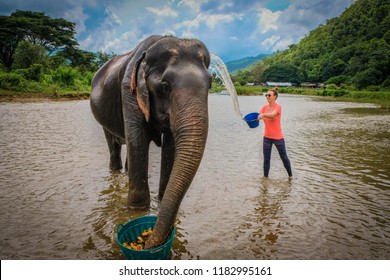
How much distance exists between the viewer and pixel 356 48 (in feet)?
262

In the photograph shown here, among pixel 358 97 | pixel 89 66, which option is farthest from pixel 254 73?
pixel 89 66

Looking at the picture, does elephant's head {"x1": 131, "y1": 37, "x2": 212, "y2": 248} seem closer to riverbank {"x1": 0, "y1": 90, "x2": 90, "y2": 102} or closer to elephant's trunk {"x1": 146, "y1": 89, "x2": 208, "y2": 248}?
elephant's trunk {"x1": 146, "y1": 89, "x2": 208, "y2": 248}

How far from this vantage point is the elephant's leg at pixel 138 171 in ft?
13.7

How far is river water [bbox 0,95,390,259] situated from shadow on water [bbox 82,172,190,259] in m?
0.02

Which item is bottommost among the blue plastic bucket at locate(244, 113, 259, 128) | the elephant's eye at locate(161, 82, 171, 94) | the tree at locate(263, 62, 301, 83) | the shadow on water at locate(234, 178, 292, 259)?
the shadow on water at locate(234, 178, 292, 259)

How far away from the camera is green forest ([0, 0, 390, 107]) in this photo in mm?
29688

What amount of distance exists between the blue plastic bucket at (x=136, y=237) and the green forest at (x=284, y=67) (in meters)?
26.6

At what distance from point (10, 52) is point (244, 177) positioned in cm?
3418

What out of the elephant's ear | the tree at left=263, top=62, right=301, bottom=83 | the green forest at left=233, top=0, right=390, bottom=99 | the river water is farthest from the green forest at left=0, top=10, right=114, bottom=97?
the tree at left=263, top=62, right=301, bottom=83

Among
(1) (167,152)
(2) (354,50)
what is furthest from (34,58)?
(2) (354,50)

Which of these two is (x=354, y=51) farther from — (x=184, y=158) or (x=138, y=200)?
(x=184, y=158)

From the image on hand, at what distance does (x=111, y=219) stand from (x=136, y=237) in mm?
1142
